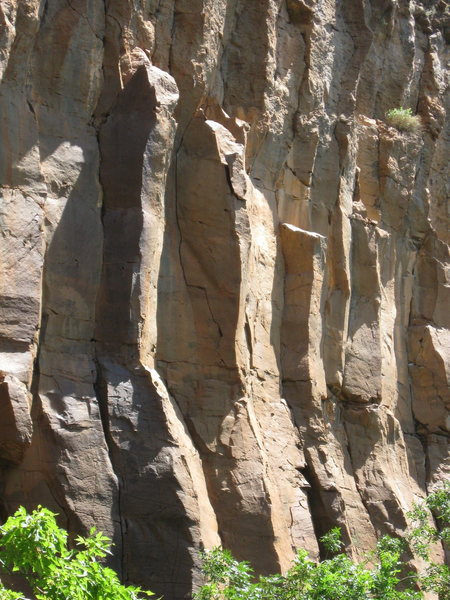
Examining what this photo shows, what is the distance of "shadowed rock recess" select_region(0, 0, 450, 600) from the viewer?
13.3 meters

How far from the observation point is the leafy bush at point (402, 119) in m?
21.0

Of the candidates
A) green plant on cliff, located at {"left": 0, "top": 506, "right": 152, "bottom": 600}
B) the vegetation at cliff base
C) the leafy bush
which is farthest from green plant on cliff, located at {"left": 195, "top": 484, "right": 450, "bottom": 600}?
the leafy bush

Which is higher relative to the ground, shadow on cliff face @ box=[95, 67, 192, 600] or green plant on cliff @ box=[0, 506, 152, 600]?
shadow on cliff face @ box=[95, 67, 192, 600]

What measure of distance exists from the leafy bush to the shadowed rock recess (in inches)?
8.5

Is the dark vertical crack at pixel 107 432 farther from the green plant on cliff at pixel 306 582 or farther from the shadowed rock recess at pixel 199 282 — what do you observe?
the green plant on cliff at pixel 306 582

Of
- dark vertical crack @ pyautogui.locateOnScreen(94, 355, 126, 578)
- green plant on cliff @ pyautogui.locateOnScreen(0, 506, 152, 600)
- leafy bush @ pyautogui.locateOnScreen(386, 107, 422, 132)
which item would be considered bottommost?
green plant on cliff @ pyautogui.locateOnScreen(0, 506, 152, 600)

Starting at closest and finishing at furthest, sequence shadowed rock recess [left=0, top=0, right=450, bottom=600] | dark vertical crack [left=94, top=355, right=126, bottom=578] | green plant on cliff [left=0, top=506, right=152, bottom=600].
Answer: green plant on cliff [left=0, top=506, right=152, bottom=600]
shadowed rock recess [left=0, top=0, right=450, bottom=600]
dark vertical crack [left=94, top=355, right=126, bottom=578]

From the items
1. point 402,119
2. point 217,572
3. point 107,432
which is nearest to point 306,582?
point 217,572

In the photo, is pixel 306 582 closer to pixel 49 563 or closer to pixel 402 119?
pixel 49 563

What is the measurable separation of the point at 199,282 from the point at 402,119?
7.11m

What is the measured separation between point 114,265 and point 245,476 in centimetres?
311

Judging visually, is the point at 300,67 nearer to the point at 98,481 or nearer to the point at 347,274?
the point at 347,274

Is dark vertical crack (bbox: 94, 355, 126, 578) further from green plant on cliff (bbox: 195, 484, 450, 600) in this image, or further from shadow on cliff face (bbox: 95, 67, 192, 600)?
green plant on cliff (bbox: 195, 484, 450, 600)

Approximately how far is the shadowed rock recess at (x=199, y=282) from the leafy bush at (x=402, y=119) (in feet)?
0.70
